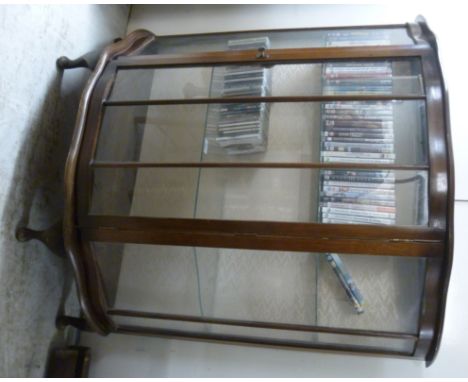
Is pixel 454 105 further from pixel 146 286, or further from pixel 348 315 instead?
pixel 146 286

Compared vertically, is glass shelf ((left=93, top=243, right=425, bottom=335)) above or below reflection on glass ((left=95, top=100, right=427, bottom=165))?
below

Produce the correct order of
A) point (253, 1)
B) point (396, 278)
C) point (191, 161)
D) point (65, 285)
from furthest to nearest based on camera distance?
1. point (253, 1)
2. point (65, 285)
3. point (191, 161)
4. point (396, 278)

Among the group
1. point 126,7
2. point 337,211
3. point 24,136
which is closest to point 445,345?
point 337,211

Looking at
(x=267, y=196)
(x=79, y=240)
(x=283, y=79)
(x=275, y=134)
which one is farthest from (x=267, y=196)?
(x=79, y=240)

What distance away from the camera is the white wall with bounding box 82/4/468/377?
3.24ft

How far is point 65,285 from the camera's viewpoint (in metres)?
1.14

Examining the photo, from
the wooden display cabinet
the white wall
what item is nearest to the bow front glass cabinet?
the wooden display cabinet

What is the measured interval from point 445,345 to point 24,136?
1.31m

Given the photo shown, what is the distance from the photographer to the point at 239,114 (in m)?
0.97

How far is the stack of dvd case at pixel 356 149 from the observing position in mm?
808

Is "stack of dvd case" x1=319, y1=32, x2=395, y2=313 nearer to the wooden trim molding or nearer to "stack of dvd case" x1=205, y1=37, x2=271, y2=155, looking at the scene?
"stack of dvd case" x1=205, y1=37, x2=271, y2=155

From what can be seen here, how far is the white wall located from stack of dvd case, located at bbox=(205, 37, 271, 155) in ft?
1.51

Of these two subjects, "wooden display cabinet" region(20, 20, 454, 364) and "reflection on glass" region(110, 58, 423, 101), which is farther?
"reflection on glass" region(110, 58, 423, 101)

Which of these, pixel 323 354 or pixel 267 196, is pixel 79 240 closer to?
pixel 267 196
